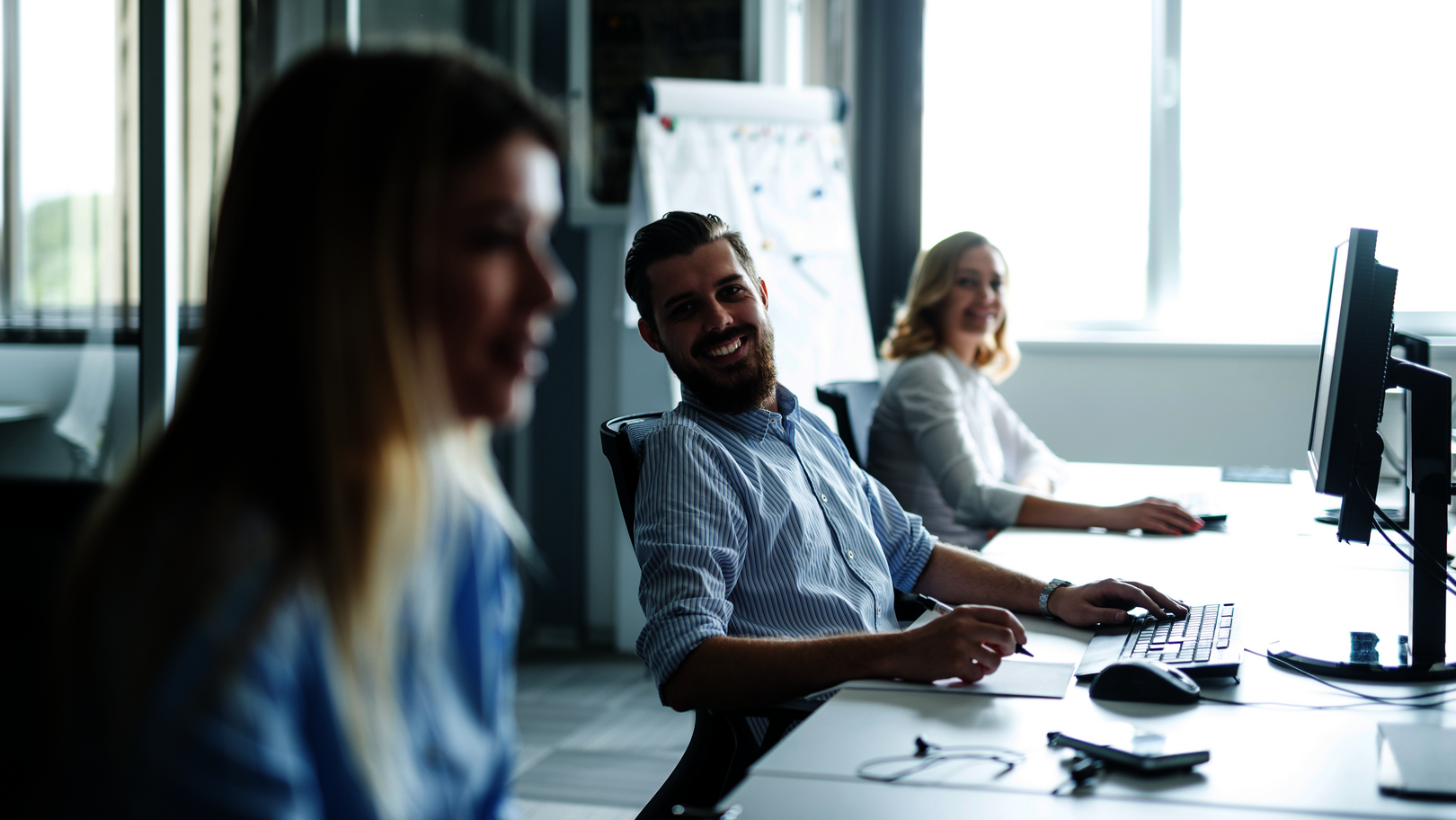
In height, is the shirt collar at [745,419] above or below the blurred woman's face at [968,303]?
below

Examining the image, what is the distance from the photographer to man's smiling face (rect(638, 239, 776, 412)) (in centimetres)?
163

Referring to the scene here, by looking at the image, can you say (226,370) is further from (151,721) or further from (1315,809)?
(1315,809)

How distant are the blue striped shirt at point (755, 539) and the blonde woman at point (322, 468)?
0.65 meters

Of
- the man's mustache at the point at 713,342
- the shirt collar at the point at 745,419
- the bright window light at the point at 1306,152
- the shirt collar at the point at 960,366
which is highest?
the bright window light at the point at 1306,152

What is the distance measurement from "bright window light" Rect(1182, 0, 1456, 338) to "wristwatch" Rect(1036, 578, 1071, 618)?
2.85 metres

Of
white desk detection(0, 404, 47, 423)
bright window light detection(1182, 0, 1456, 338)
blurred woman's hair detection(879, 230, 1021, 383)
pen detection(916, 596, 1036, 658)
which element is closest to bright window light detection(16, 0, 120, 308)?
white desk detection(0, 404, 47, 423)

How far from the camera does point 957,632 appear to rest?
1.19 meters

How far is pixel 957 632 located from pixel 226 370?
0.82 metres

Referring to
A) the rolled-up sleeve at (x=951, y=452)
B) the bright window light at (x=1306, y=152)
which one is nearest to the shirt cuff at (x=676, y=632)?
the rolled-up sleeve at (x=951, y=452)

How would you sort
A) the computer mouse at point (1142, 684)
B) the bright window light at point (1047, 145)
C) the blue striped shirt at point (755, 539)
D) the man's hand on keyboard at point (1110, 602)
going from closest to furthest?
the computer mouse at point (1142, 684)
the blue striped shirt at point (755, 539)
the man's hand on keyboard at point (1110, 602)
the bright window light at point (1047, 145)

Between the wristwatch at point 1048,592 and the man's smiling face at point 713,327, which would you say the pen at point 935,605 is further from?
the man's smiling face at point 713,327

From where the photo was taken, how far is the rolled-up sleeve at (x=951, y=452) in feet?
7.74

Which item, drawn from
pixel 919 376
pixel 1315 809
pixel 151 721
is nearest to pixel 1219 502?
pixel 919 376

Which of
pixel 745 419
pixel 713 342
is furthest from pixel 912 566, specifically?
pixel 713 342
